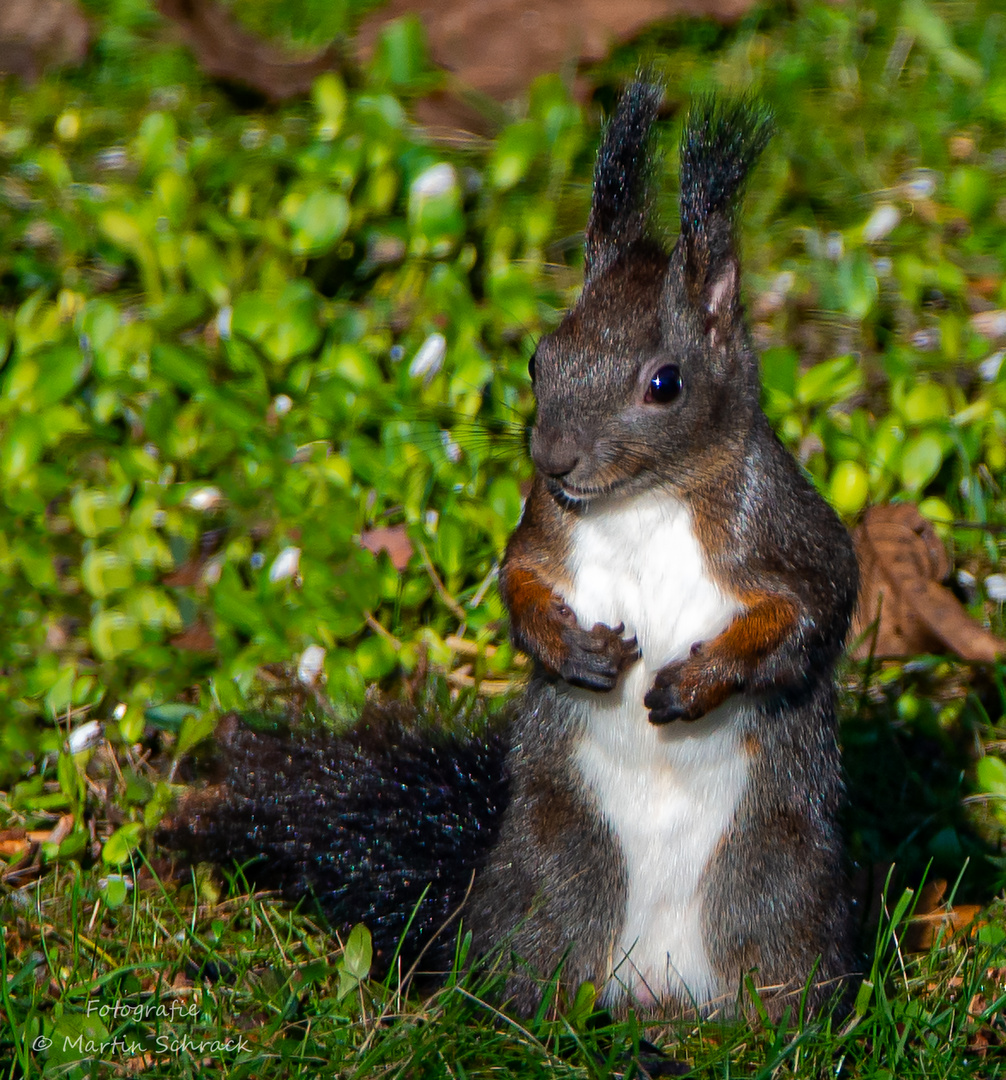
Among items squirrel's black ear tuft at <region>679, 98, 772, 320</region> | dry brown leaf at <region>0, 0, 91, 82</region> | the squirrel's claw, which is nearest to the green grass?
the squirrel's claw

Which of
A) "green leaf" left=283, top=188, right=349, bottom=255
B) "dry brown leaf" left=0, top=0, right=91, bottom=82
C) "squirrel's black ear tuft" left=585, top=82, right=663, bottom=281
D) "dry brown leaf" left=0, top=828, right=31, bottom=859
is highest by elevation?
"squirrel's black ear tuft" left=585, top=82, right=663, bottom=281

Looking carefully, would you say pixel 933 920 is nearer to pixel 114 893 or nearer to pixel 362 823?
pixel 362 823

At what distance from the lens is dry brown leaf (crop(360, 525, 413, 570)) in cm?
365

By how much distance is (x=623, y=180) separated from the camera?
2.49 meters

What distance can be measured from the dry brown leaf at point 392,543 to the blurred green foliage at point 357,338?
1.3 inches

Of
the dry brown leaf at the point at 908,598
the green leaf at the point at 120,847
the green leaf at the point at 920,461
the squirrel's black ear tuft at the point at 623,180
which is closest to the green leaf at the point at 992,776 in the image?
the dry brown leaf at the point at 908,598

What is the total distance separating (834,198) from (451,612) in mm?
1833

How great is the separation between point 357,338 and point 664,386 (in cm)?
188

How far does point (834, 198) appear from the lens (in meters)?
4.54

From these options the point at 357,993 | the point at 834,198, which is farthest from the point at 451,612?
the point at 834,198

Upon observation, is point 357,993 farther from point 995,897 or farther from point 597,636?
point 995,897

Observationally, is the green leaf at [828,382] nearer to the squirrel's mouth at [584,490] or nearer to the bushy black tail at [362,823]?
the bushy black tail at [362,823]

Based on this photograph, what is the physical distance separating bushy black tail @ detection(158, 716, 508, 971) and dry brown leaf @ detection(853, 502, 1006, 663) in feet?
3.41

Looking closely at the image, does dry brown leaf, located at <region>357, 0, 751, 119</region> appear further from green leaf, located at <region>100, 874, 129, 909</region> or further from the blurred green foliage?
green leaf, located at <region>100, 874, 129, 909</region>
